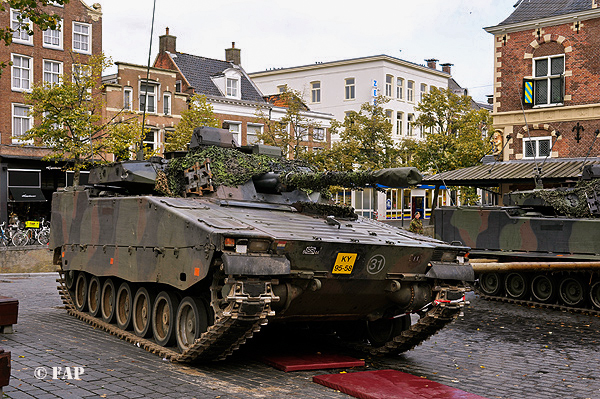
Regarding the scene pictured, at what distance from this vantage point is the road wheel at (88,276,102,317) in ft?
41.7

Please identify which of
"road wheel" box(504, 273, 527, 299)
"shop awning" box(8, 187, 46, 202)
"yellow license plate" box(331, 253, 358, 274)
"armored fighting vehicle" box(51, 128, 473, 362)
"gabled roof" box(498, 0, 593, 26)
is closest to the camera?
"armored fighting vehicle" box(51, 128, 473, 362)

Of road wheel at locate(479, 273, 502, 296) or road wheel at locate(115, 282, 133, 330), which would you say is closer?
road wheel at locate(115, 282, 133, 330)

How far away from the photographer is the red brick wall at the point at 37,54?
3253 cm

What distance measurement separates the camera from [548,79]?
26.5 metres

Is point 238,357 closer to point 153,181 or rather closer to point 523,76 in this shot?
point 153,181

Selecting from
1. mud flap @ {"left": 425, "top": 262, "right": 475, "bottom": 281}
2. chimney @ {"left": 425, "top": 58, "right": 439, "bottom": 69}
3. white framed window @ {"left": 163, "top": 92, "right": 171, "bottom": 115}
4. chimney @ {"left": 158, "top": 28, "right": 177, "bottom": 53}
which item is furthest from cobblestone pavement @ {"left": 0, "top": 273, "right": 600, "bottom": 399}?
chimney @ {"left": 425, "top": 58, "right": 439, "bottom": 69}

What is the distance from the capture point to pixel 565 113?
26.1m

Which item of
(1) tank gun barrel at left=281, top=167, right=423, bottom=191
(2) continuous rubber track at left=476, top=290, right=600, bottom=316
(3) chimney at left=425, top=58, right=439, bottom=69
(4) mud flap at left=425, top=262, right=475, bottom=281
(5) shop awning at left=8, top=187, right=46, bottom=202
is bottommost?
(2) continuous rubber track at left=476, top=290, right=600, bottom=316

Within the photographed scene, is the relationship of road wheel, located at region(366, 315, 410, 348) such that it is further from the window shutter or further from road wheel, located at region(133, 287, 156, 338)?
the window shutter

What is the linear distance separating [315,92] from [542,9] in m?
29.9

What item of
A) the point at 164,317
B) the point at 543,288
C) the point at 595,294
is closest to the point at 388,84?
the point at 543,288

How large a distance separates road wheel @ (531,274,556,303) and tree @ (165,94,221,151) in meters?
19.0

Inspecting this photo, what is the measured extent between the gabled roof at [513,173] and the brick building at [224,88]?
46.2ft

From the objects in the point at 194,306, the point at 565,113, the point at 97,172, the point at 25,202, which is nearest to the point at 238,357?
the point at 194,306
